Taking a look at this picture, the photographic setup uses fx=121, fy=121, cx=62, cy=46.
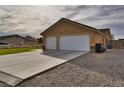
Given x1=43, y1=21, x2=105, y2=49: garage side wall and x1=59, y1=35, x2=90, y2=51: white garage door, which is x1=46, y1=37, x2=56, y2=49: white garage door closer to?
x1=43, y1=21, x2=105, y2=49: garage side wall

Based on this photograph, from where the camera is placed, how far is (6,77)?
153 inches

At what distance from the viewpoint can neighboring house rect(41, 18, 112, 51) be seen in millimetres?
11938

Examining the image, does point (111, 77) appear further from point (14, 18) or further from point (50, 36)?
→ point (50, 36)

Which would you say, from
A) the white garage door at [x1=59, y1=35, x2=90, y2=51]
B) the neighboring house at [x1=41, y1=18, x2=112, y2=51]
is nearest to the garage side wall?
the neighboring house at [x1=41, y1=18, x2=112, y2=51]

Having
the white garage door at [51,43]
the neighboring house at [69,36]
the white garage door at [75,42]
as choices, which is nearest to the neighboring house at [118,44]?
the neighboring house at [69,36]

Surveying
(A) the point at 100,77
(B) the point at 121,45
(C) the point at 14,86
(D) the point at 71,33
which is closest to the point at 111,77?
(A) the point at 100,77

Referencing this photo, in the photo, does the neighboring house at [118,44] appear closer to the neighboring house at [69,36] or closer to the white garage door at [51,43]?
the neighboring house at [69,36]

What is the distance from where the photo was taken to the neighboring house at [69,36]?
11.9 m

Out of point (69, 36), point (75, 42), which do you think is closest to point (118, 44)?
point (75, 42)

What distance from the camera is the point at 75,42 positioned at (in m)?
12.5

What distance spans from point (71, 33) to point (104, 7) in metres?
4.83

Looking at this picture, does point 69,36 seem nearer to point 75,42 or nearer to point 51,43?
point 75,42
